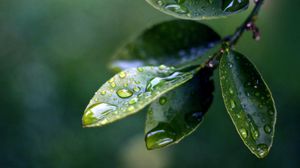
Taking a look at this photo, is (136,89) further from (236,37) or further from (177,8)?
(236,37)

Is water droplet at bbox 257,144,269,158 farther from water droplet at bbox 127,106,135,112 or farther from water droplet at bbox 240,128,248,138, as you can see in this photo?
water droplet at bbox 127,106,135,112

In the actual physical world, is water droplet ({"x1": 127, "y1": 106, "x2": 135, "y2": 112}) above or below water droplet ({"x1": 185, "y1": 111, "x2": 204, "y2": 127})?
below

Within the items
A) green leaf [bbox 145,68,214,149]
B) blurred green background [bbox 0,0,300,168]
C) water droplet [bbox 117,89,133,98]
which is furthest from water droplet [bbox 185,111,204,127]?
blurred green background [bbox 0,0,300,168]

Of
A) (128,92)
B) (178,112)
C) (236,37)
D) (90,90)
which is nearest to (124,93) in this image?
(128,92)

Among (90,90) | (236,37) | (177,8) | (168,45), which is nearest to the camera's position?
(177,8)

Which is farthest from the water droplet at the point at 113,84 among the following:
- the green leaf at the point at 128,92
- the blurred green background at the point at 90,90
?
the blurred green background at the point at 90,90

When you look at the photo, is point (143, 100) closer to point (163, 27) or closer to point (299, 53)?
point (163, 27)
